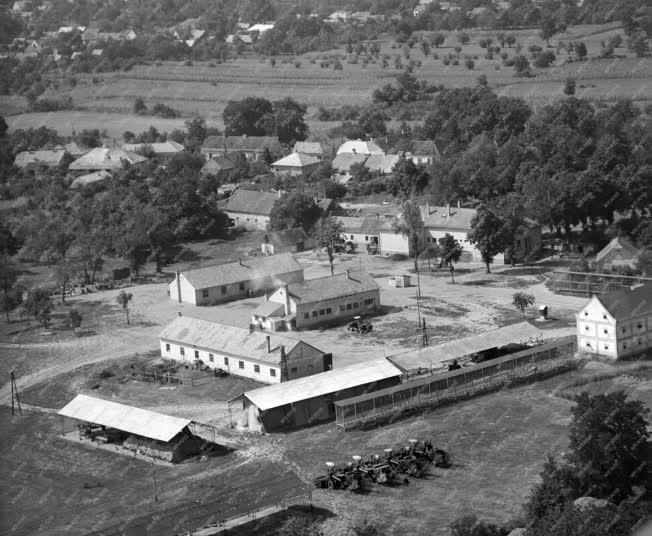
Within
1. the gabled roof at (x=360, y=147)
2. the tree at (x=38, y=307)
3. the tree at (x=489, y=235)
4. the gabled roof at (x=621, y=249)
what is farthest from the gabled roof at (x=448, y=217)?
the gabled roof at (x=360, y=147)

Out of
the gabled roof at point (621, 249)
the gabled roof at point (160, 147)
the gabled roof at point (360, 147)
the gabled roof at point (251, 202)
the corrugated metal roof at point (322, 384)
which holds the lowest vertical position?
the corrugated metal roof at point (322, 384)

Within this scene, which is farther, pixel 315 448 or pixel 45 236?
pixel 45 236

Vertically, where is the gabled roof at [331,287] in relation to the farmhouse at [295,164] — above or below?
below

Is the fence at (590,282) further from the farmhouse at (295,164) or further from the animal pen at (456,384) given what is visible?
the farmhouse at (295,164)

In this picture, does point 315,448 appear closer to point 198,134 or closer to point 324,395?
point 324,395

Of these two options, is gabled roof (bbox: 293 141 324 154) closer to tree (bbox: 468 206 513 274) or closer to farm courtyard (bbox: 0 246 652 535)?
tree (bbox: 468 206 513 274)

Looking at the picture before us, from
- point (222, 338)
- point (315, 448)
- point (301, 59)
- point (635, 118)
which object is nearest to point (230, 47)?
point (301, 59)

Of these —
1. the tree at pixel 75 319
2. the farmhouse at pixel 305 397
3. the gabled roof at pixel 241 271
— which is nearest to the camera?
the farmhouse at pixel 305 397
